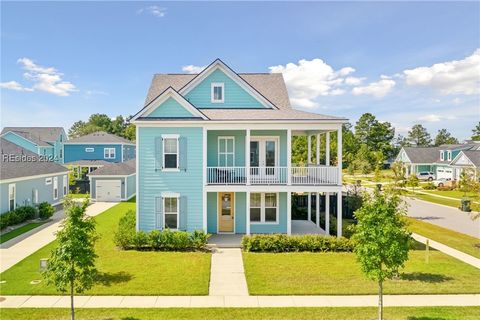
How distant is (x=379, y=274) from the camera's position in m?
9.13

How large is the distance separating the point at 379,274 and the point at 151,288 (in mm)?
7485

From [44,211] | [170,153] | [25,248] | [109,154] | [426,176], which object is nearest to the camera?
[25,248]

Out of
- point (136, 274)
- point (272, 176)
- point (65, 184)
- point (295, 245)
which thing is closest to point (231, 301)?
point (136, 274)

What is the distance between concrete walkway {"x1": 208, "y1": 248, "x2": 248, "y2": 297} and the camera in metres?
11.2

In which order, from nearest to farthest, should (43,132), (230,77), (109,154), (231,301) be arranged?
(231,301) < (230,77) < (109,154) < (43,132)

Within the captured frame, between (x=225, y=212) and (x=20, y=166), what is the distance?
16.5 meters

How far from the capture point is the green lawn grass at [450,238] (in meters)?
17.0

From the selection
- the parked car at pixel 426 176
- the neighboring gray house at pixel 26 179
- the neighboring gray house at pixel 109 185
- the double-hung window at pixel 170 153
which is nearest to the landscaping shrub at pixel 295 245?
the double-hung window at pixel 170 153

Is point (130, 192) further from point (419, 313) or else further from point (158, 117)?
point (419, 313)

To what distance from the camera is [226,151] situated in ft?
63.3

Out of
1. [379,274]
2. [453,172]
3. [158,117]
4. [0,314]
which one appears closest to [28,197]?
[158,117]

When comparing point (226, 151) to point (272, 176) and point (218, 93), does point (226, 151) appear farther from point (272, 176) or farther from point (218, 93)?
point (218, 93)

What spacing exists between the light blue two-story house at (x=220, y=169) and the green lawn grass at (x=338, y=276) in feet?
10.5

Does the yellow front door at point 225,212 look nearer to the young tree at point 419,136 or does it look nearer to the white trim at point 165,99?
the white trim at point 165,99
